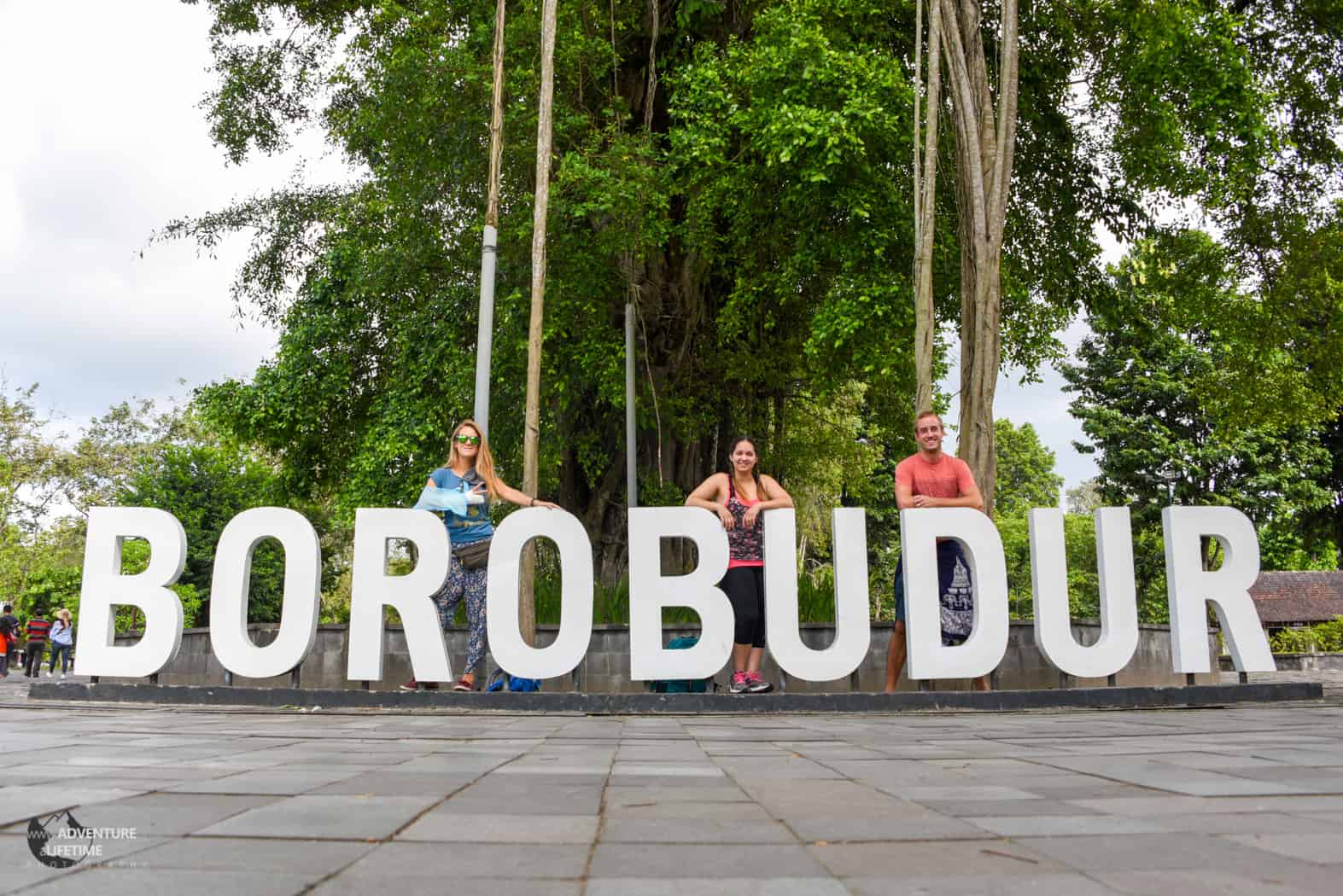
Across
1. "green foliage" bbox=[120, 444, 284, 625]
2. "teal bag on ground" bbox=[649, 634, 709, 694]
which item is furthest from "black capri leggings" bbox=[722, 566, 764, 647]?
"green foliage" bbox=[120, 444, 284, 625]

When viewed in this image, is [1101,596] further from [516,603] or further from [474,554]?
[474,554]

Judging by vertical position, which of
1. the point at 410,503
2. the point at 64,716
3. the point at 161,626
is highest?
the point at 410,503

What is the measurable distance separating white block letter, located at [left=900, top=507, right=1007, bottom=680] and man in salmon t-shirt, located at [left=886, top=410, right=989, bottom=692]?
13 centimetres

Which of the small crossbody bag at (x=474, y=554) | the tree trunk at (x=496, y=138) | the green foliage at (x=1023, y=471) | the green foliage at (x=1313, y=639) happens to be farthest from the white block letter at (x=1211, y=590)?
the green foliage at (x=1023, y=471)

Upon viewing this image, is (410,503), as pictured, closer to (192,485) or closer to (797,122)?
(797,122)

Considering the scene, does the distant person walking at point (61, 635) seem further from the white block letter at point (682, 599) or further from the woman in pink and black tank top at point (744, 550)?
the woman in pink and black tank top at point (744, 550)

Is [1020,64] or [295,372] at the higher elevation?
[1020,64]

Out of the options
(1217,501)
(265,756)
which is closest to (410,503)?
(265,756)

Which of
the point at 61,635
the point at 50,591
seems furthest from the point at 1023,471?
the point at 61,635

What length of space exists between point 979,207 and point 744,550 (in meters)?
5.02

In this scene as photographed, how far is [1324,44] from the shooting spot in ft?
44.9

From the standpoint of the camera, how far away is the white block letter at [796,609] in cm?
738

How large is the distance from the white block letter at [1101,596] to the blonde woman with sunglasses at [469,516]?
151 inches

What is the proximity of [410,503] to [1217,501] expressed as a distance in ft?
77.8
